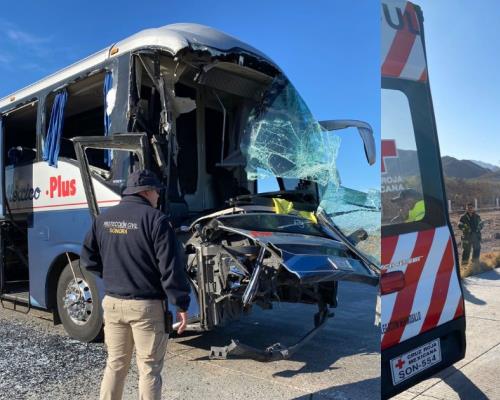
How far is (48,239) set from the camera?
6164 millimetres

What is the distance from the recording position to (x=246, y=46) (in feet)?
17.8

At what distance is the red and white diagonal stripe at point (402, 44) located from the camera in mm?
2176

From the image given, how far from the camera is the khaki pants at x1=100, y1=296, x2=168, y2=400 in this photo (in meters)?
3.37

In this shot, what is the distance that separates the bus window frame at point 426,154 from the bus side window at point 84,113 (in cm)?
367

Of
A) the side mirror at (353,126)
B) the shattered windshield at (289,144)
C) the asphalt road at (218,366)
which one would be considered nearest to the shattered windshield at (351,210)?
the shattered windshield at (289,144)

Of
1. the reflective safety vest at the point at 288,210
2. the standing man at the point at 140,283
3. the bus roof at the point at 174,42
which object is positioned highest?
the bus roof at the point at 174,42

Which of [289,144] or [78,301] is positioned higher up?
[289,144]

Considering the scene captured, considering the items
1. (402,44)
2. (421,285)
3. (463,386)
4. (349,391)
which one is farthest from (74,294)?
(402,44)

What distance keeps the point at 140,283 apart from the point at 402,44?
220cm

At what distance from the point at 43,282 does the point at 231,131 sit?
3.03 meters

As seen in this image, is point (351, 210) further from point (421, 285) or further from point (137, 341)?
point (421, 285)

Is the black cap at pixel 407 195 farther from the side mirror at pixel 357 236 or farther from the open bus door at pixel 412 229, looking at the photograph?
the side mirror at pixel 357 236

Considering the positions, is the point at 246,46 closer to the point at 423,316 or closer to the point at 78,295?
the point at 78,295

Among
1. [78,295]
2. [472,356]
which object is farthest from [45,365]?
[472,356]
